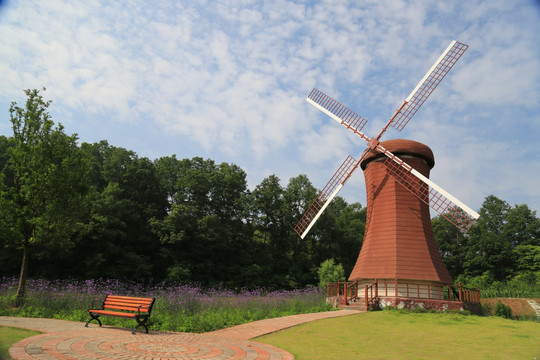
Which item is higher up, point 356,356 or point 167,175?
point 167,175

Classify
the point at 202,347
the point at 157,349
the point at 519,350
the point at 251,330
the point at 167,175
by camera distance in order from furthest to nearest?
the point at 167,175, the point at 251,330, the point at 519,350, the point at 202,347, the point at 157,349

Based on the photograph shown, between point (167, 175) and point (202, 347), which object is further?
point (167, 175)

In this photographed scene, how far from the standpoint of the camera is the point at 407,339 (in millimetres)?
8828

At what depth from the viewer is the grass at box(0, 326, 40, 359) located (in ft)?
16.6

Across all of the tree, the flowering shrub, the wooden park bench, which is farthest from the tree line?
the wooden park bench

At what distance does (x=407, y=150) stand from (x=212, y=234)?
18802mm

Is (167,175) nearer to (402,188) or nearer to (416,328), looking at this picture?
(402,188)

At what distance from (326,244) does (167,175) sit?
17.6m

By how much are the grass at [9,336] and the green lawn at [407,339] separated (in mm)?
4331

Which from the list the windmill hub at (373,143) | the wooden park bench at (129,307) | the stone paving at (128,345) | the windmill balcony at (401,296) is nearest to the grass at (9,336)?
the stone paving at (128,345)

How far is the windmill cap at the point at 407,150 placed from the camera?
18047mm

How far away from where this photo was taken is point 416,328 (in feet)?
34.1

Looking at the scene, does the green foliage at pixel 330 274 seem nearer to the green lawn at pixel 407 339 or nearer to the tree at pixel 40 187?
the green lawn at pixel 407 339

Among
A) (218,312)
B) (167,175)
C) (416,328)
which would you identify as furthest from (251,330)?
(167,175)
